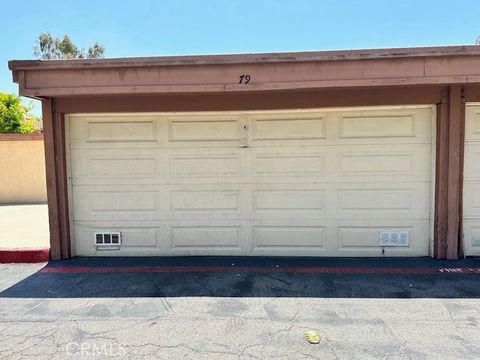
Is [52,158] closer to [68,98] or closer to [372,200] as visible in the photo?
[68,98]

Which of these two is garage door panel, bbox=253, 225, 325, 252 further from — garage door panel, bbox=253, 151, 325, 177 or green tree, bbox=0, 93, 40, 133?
green tree, bbox=0, 93, 40, 133

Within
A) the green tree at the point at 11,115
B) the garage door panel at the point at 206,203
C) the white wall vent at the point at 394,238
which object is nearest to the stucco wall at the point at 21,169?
the green tree at the point at 11,115

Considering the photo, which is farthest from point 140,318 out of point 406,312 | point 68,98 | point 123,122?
point 68,98

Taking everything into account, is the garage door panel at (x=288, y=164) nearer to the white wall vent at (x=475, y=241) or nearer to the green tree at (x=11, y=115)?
the white wall vent at (x=475, y=241)

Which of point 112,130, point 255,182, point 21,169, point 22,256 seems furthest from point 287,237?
point 21,169

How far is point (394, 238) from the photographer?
17.4 feet

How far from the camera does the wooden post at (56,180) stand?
523 cm

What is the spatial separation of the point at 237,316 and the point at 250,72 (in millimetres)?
3005

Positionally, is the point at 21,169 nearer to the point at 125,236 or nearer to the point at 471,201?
the point at 125,236

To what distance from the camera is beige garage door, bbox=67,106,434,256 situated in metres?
5.23

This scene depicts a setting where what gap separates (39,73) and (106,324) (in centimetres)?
349

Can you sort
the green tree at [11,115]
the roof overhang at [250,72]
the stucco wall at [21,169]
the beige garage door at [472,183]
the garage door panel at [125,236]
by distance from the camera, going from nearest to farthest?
1. the roof overhang at [250,72]
2. the beige garage door at [472,183]
3. the garage door panel at [125,236]
4. the stucco wall at [21,169]
5. the green tree at [11,115]

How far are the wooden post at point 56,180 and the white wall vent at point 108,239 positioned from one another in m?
0.44

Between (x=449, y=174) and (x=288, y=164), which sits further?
(x=288, y=164)
